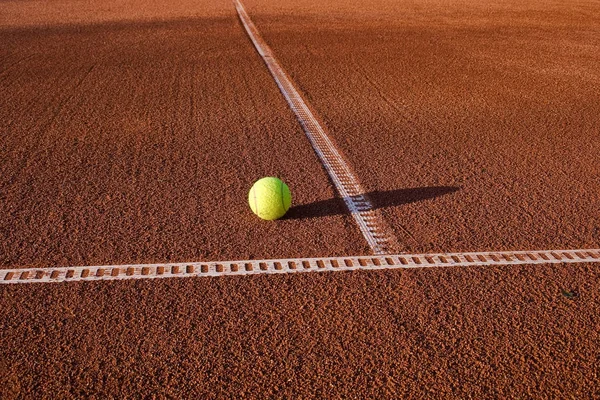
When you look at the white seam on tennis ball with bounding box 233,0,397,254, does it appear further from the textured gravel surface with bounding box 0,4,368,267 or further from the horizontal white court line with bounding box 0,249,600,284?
the horizontal white court line with bounding box 0,249,600,284

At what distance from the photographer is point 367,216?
5.82 m

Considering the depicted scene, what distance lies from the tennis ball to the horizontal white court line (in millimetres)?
713

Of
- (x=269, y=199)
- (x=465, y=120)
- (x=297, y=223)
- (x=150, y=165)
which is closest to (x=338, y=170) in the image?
(x=297, y=223)

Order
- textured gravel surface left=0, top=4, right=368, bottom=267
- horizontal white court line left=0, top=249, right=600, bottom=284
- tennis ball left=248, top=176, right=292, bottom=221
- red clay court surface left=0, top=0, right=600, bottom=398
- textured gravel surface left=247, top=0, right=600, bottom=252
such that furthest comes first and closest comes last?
1. textured gravel surface left=247, top=0, right=600, bottom=252
2. tennis ball left=248, top=176, right=292, bottom=221
3. textured gravel surface left=0, top=4, right=368, bottom=267
4. horizontal white court line left=0, top=249, right=600, bottom=284
5. red clay court surface left=0, top=0, right=600, bottom=398

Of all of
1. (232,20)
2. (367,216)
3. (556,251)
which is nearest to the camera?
(556,251)

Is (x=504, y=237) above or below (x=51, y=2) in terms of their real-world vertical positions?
above

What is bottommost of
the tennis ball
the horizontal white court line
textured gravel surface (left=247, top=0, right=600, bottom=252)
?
textured gravel surface (left=247, top=0, right=600, bottom=252)

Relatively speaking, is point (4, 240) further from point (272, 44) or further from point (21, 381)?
point (272, 44)

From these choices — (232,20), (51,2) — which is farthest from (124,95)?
(51,2)

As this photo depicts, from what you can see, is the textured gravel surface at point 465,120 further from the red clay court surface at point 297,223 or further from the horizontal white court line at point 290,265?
the horizontal white court line at point 290,265

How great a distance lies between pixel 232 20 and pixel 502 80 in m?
10.3

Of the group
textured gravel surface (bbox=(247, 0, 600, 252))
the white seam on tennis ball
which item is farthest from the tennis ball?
textured gravel surface (bbox=(247, 0, 600, 252))

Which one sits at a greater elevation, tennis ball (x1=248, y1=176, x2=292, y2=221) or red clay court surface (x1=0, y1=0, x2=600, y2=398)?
tennis ball (x1=248, y1=176, x2=292, y2=221)

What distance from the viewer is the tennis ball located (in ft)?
18.3
